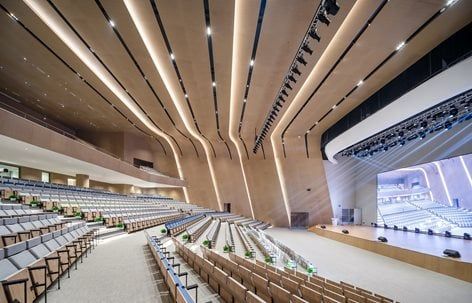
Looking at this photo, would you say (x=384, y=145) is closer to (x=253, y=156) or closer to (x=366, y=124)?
(x=366, y=124)

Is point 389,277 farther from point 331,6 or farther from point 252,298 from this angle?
point 331,6

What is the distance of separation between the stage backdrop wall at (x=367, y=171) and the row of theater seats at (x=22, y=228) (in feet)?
36.0

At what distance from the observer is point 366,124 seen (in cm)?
888

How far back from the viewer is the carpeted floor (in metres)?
4.81

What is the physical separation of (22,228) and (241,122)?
9.36 meters

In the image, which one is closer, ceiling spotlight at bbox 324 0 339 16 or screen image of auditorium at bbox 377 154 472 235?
ceiling spotlight at bbox 324 0 339 16

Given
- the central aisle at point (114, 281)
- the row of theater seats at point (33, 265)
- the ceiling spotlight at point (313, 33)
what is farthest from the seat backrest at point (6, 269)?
the ceiling spotlight at point (313, 33)

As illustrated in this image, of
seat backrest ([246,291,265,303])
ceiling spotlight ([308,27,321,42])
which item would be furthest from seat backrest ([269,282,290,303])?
ceiling spotlight ([308,27,321,42])

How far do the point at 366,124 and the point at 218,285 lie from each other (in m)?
7.35

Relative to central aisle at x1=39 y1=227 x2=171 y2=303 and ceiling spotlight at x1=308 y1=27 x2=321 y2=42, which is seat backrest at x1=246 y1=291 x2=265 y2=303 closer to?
central aisle at x1=39 y1=227 x2=171 y2=303

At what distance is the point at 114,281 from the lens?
11.5 feet

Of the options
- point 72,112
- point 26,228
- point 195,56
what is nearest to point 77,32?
point 195,56

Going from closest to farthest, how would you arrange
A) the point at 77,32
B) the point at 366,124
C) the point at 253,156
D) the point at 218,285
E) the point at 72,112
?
the point at 218,285
the point at 77,32
the point at 366,124
the point at 72,112
the point at 253,156

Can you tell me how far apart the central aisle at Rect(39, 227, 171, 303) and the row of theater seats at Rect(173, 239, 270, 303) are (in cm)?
59
